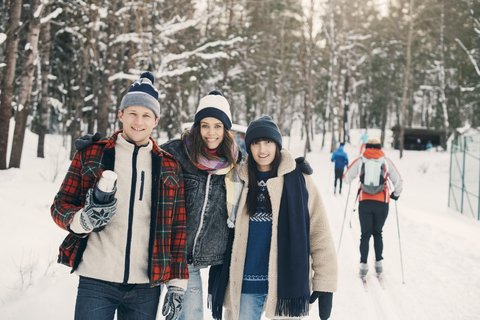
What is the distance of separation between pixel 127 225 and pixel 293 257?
1.11m

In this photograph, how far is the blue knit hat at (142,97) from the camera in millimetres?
2203

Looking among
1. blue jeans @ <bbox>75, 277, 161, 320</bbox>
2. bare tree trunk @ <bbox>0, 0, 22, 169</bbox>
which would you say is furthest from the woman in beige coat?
bare tree trunk @ <bbox>0, 0, 22, 169</bbox>

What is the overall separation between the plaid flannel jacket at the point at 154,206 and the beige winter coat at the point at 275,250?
0.42 m

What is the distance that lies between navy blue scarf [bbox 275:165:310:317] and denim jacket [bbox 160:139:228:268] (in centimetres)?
44

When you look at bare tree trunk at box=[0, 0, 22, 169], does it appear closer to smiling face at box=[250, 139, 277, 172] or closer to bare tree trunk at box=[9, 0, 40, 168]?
bare tree trunk at box=[9, 0, 40, 168]

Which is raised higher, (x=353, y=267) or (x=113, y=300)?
(x=113, y=300)

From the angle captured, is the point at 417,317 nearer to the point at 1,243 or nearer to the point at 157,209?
the point at 157,209

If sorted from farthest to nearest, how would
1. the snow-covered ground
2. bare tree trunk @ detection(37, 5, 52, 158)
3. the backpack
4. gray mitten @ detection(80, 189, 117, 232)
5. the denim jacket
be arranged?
bare tree trunk @ detection(37, 5, 52, 158), the backpack, the snow-covered ground, the denim jacket, gray mitten @ detection(80, 189, 117, 232)

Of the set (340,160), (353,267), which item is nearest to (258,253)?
(353,267)

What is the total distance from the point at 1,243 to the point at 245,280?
138 inches

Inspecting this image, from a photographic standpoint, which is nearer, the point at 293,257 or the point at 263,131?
the point at 293,257

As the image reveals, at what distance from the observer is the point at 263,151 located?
2.53 metres

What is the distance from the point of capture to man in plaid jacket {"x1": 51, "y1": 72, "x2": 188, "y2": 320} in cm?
192

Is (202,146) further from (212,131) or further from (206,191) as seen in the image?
(206,191)
